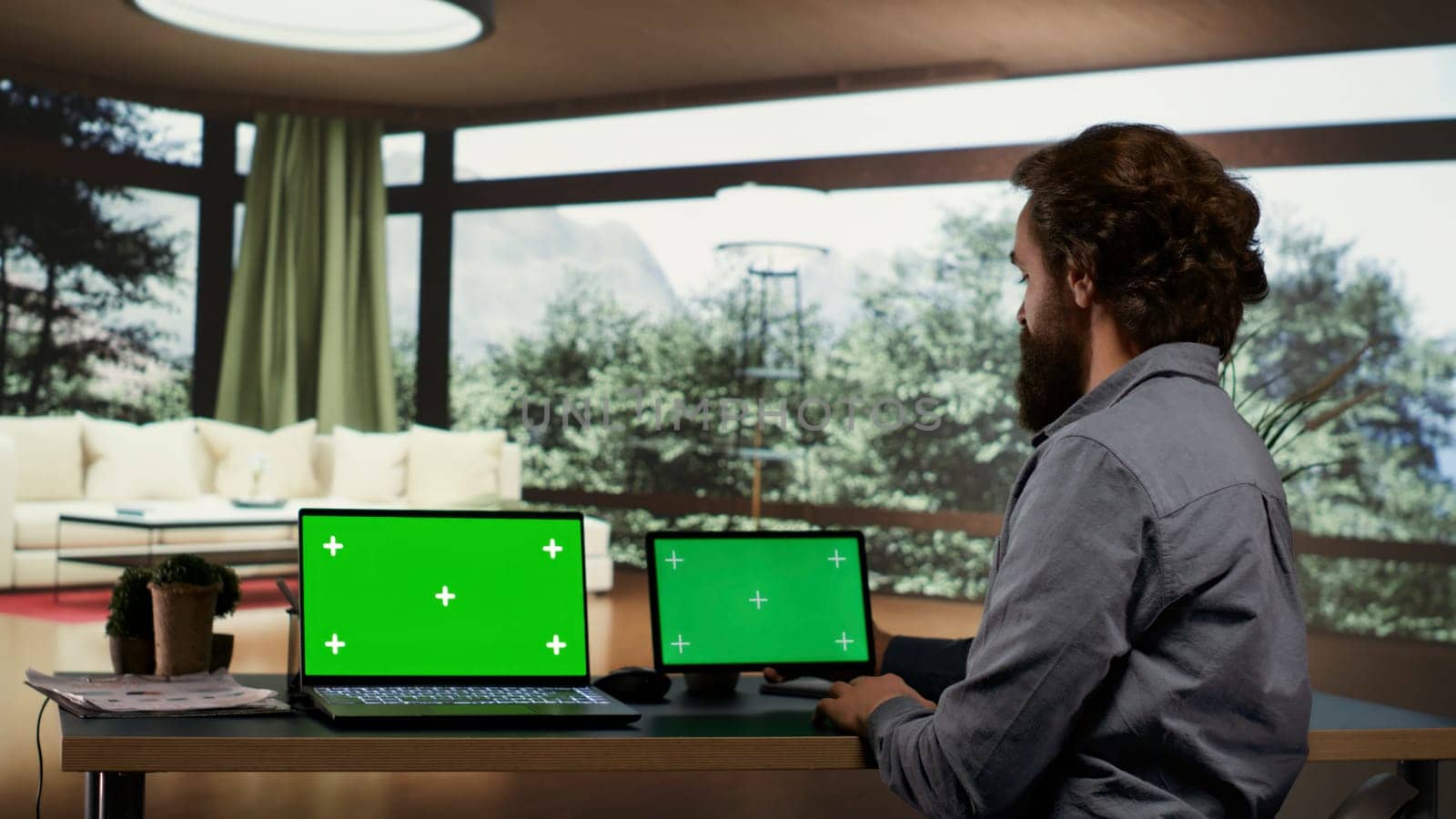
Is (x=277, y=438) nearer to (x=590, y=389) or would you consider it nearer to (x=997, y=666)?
(x=590, y=389)

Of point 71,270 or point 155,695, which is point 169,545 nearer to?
point 71,270

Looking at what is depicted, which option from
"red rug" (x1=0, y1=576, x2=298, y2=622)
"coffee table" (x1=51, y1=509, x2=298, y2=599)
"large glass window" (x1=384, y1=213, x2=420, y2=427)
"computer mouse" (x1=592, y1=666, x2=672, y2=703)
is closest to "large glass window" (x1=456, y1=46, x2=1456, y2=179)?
"large glass window" (x1=384, y1=213, x2=420, y2=427)

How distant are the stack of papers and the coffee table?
182 inches

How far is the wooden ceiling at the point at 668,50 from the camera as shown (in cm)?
661

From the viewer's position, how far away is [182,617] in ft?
6.17

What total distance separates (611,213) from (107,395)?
3.39 m

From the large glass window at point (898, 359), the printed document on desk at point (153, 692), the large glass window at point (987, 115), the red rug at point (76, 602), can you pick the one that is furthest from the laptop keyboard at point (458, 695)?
the large glass window at point (898, 359)

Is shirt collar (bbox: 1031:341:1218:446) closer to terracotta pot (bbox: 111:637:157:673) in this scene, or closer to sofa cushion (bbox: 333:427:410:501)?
terracotta pot (bbox: 111:637:157:673)

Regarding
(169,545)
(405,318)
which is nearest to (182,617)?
(169,545)

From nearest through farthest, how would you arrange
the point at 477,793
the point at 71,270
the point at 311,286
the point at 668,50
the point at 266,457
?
the point at 477,793
the point at 668,50
the point at 266,457
the point at 71,270
the point at 311,286

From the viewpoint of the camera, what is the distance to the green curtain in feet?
30.3

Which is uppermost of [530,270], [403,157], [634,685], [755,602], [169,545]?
[403,157]

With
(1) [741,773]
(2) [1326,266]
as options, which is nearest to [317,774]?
(1) [741,773]

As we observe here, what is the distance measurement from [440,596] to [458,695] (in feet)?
0.51
